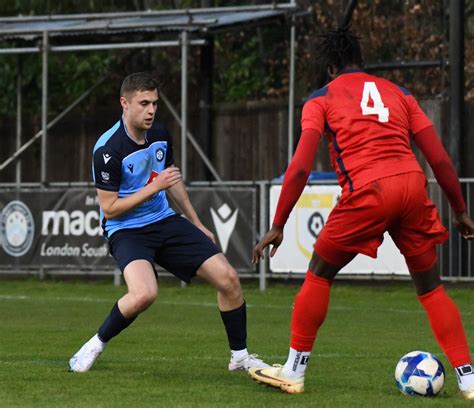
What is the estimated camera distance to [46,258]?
66.7 feet

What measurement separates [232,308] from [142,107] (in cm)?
144

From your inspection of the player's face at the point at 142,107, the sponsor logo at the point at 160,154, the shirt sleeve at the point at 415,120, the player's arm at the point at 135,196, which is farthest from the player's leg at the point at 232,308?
the shirt sleeve at the point at 415,120

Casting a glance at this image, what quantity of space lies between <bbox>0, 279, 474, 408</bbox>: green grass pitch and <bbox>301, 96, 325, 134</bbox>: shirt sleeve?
1516 mm

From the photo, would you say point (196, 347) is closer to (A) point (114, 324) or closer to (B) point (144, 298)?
(A) point (114, 324)

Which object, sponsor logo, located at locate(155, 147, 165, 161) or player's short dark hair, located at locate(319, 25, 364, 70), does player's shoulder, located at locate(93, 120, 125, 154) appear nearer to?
sponsor logo, located at locate(155, 147, 165, 161)

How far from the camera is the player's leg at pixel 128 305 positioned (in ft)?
30.5

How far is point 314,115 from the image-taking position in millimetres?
8242

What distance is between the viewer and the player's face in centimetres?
938

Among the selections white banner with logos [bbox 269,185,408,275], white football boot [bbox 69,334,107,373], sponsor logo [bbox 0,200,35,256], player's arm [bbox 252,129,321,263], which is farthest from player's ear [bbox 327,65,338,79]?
sponsor logo [bbox 0,200,35,256]

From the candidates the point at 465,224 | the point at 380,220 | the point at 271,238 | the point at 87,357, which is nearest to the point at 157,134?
the point at 87,357

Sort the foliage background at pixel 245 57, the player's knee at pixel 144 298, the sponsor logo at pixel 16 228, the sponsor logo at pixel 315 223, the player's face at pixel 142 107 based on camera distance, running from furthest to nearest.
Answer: the foliage background at pixel 245 57 → the sponsor logo at pixel 16 228 → the sponsor logo at pixel 315 223 → the player's face at pixel 142 107 → the player's knee at pixel 144 298

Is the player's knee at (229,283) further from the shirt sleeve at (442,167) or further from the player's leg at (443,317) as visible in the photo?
the shirt sleeve at (442,167)

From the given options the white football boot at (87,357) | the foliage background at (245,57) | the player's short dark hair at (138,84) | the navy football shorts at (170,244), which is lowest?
the white football boot at (87,357)

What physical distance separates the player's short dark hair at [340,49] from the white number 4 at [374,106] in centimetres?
18
